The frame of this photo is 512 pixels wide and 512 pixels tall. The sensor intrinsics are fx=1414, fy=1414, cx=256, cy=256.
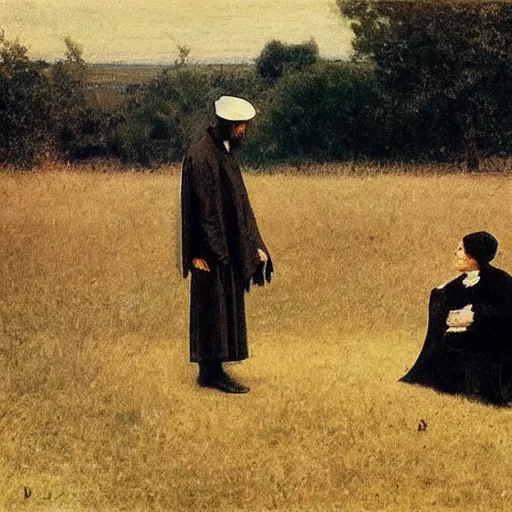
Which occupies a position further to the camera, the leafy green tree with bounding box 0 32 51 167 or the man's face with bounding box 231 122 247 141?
the leafy green tree with bounding box 0 32 51 167

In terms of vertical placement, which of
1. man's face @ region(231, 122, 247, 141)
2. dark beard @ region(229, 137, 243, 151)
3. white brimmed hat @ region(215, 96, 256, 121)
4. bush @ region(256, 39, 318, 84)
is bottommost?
dark beard @ region(229, 137, 243, 151)

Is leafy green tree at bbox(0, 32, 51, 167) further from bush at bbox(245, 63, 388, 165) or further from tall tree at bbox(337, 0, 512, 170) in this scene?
tall tree at bbox(337, 0, 512, 170)

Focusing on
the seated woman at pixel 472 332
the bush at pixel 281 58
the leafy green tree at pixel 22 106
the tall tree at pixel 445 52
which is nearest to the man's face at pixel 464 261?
the seated woman at pixel 472 332

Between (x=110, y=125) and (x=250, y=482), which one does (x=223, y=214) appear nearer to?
(x=110, y=125)

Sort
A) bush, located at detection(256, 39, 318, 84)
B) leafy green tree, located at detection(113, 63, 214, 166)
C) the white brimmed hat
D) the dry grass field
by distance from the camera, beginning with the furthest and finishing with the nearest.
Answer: bush, located at detection(256, 39, 318, 84) < leafy green tree, located at detection(113, 63, 214, 166) < the white brimmed hat < the dry grass field

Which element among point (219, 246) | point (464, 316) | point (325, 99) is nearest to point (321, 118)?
point (325, 99)

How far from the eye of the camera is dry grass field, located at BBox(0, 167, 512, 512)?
6883 millimetres

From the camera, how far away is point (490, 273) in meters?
7.24

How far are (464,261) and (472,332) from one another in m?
0.37

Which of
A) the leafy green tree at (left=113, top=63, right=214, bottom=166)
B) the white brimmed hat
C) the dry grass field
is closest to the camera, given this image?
the dry grass field

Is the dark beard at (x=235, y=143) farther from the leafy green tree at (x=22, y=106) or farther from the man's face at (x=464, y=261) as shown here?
the man's face at (x=464, y=261)

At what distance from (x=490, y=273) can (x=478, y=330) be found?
30 centimetres

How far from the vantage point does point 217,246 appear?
23.1 ft

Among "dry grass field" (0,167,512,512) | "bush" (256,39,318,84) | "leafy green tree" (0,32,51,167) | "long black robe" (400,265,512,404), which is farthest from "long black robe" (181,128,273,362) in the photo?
"long black robe" (400,265,512,404)
